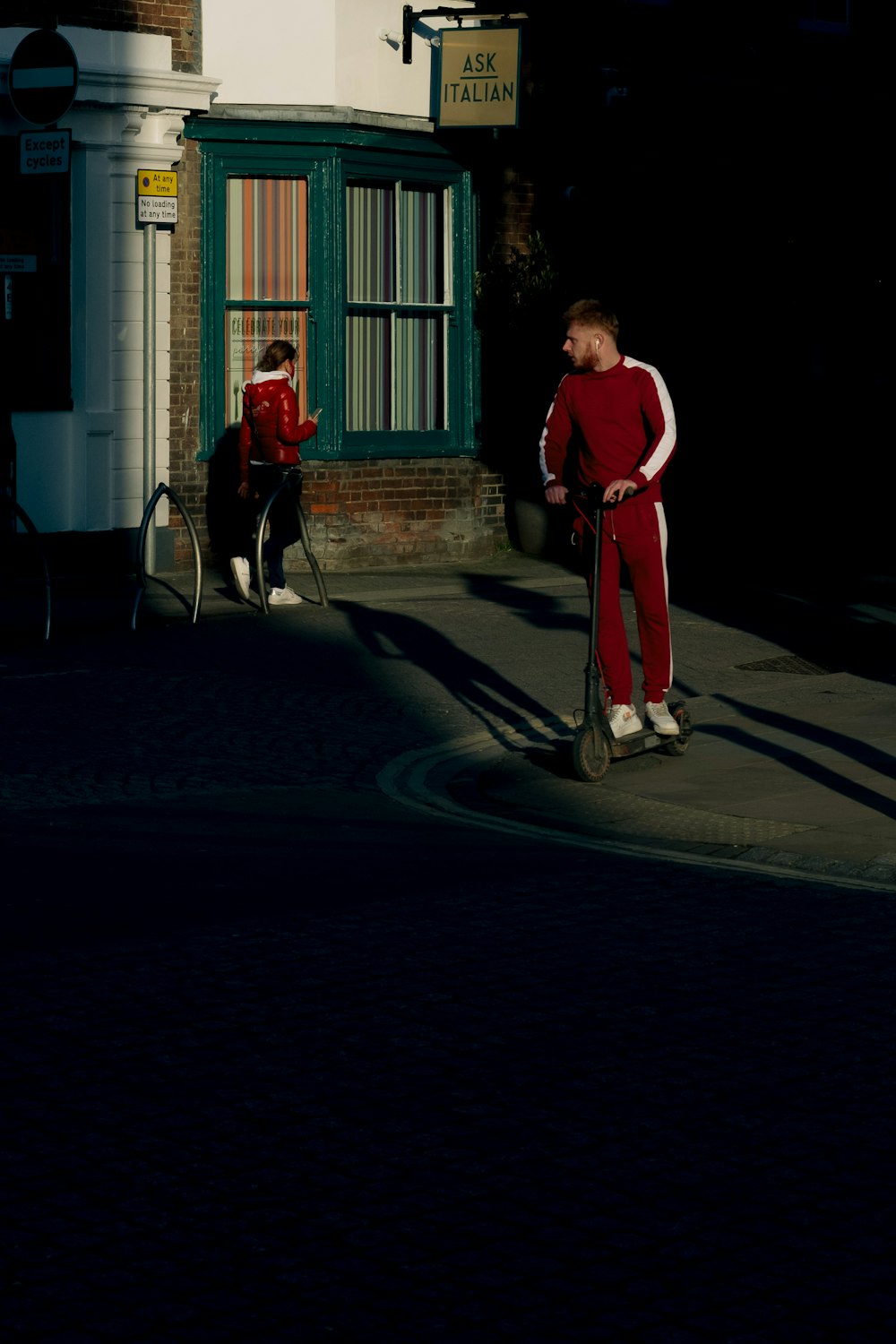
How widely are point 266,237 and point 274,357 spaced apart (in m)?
3.04

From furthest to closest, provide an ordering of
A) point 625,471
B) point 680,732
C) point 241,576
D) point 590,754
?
point 241,576 < point 680,732 < point 625,471 < point 590,754

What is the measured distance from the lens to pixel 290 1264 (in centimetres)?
427

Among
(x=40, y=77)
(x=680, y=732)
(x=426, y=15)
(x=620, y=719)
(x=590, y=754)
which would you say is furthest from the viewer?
(x=426, y=15)

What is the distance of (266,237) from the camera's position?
18.5 metres

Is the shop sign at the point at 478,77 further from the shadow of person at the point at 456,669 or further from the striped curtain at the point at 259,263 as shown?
the shadow of person at the point at 456,669

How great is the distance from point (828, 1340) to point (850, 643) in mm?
10974

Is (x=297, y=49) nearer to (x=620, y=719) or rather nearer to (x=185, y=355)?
(x=185, y=355)

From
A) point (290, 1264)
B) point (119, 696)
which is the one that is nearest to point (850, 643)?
point (119, 696)

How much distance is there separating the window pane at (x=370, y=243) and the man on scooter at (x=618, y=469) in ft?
30.3

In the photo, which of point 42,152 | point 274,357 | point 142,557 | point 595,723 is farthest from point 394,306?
point 595,723

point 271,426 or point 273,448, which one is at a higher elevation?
point 271,426

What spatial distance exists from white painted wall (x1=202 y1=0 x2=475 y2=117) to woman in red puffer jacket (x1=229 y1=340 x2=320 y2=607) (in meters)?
3.21

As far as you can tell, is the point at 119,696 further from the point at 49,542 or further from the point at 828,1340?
the point at 828,1340

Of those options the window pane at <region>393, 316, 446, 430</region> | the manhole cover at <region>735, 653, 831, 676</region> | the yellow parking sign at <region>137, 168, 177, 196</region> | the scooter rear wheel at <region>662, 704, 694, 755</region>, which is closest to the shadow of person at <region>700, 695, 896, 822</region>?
the scooter rear wheel at <region>662, 704, 694, 755</region>
